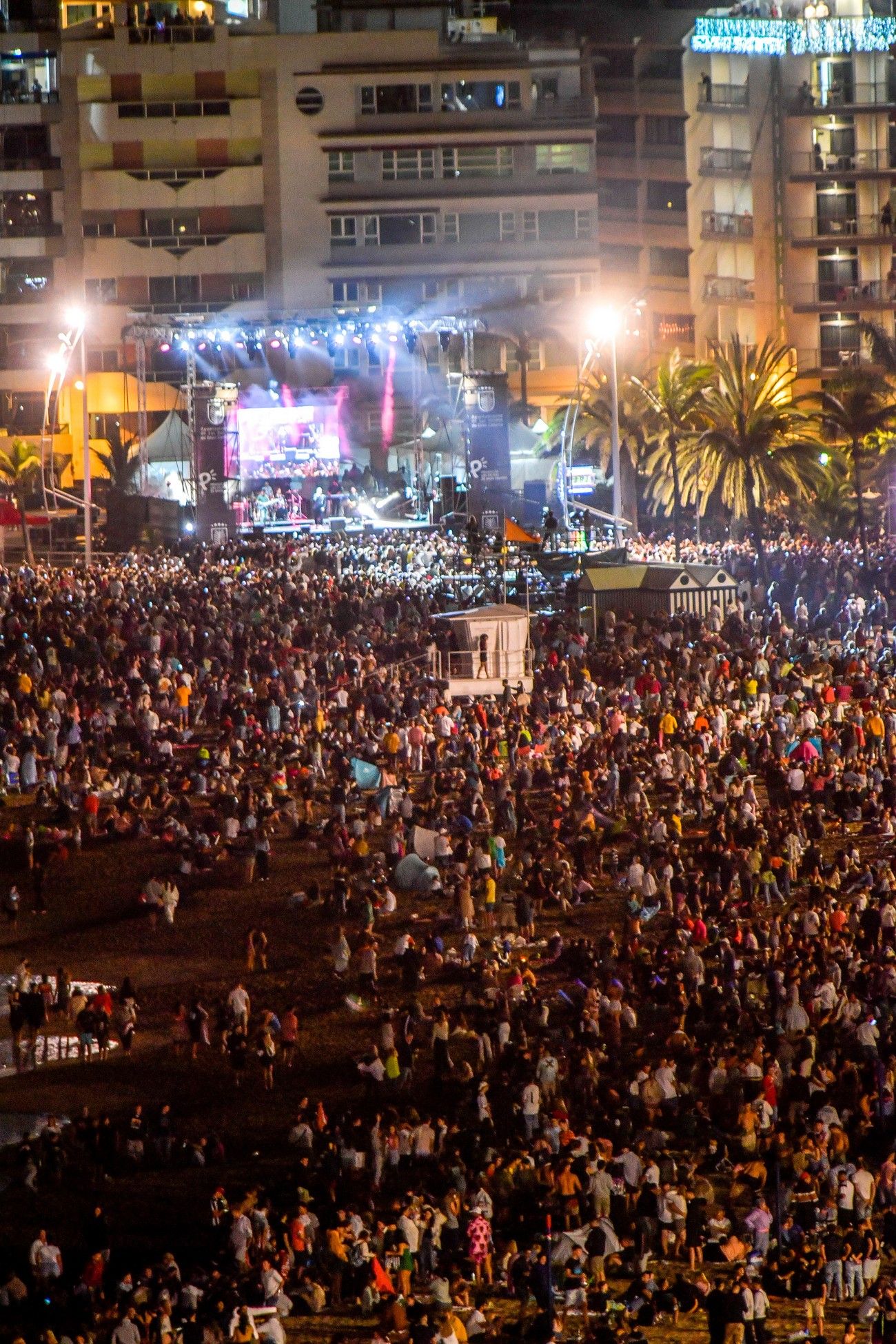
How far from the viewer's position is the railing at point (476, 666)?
136ft

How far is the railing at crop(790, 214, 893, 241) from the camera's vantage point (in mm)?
74875

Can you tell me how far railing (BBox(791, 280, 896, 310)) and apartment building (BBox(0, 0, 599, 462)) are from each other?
30.5ft

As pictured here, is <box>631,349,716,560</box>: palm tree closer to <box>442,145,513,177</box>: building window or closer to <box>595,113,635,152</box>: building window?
<box>442,145,513,177</box>: building window

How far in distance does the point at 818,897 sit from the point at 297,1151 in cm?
836

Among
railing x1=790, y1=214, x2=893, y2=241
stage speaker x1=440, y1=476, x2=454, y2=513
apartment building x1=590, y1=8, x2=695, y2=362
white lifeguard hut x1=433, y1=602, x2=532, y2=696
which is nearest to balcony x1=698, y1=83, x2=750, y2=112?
railing x1=790, y1=214, x2=893, y2=241

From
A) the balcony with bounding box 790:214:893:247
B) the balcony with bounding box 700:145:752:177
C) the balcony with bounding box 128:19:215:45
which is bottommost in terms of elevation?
the balcony with bounding box 790:214:893:247

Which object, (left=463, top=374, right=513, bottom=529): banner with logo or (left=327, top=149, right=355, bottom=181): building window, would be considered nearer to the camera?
(left=463, top=374, right=513, bottom=529): banner with logo

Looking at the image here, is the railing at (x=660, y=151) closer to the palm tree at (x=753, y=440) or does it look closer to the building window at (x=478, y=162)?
the building window at (x=478, y=162)

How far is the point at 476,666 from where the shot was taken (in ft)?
136

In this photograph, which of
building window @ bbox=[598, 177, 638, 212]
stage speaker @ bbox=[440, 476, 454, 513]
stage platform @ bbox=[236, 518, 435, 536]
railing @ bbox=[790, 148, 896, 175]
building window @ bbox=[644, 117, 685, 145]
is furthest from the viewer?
building window @ bbox=[598, 177, 638, 212]

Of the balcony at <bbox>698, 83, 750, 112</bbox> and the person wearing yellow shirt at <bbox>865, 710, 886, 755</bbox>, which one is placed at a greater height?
the balcony at <bbox>698, 83, 750, 112</bbox>

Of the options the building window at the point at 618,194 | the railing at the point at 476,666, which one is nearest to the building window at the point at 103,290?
the building window at the point at 618,194

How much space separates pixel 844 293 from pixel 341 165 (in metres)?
19.3

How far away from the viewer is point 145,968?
93.9ft
